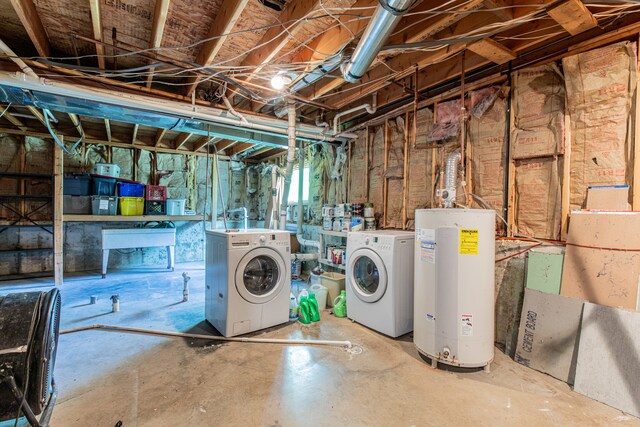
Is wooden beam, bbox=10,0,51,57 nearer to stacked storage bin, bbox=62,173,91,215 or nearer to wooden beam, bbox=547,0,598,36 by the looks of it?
stacked storage bin, bbox=62,173,91,215

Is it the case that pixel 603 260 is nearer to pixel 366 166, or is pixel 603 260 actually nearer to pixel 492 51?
pixel 492 51

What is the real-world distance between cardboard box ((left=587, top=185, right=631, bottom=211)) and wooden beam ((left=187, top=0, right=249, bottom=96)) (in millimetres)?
2769

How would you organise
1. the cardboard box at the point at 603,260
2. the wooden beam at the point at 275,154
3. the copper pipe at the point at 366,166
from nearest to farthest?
the cardboard box at the point at 603,260
the copper pipe at the point at 366,166
the wooden beam at the point at 275,154

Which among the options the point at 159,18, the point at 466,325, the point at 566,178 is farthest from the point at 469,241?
the point at 159,18

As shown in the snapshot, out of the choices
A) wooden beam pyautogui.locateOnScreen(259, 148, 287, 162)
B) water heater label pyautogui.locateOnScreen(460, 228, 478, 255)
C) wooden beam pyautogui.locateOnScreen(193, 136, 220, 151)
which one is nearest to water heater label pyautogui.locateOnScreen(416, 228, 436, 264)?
water heater label pyautogui.locateOnScreen(460, 228, 478, 255)

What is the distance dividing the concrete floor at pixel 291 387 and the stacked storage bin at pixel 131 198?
9.58 feet

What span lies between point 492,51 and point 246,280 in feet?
9.71

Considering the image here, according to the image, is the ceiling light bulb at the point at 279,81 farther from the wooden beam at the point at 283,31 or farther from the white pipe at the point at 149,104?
the white pipe at the point at 149,104

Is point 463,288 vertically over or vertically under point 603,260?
under

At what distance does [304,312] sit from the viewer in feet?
9.96

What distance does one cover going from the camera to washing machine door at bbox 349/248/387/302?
276 cm

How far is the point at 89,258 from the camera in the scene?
5.56 metres

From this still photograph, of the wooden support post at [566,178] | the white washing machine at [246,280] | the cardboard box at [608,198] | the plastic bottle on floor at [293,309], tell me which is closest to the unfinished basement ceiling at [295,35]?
the wooden support post at [566,178]

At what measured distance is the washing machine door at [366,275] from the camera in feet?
9.07
